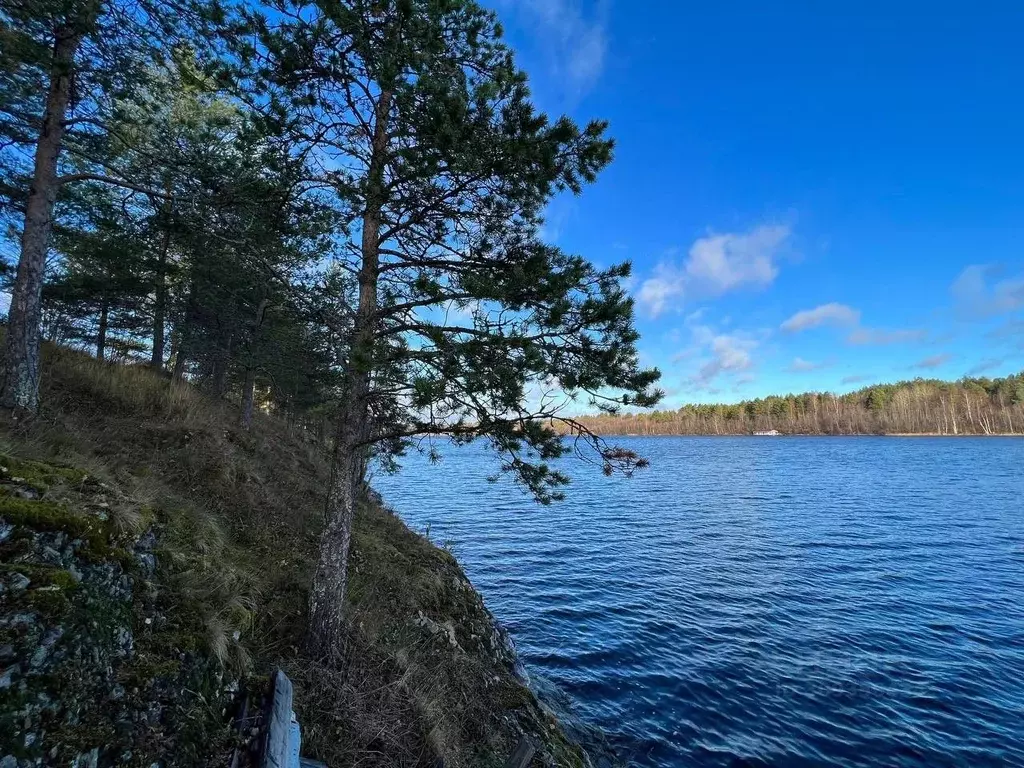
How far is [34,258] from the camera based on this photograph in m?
6.77

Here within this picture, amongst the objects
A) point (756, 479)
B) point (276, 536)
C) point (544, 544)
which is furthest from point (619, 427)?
point (276, 536)

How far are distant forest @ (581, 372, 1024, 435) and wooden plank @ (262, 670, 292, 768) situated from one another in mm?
102620

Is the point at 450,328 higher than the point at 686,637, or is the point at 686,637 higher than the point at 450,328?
the point at 450,328

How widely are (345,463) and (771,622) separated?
1179cm

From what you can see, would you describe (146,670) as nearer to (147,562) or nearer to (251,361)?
(147,562)

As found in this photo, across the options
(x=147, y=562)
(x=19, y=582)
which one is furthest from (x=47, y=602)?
(x=147, y=562)

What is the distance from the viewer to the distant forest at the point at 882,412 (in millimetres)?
110375

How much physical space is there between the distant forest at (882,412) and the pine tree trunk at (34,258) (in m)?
Result: 102

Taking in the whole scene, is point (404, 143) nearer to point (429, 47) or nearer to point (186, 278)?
point (429, 47)

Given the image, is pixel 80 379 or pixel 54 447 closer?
pixel 54 447

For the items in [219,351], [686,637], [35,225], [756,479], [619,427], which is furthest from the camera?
[619,427]

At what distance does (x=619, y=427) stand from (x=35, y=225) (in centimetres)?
16366

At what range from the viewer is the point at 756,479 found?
40469mm

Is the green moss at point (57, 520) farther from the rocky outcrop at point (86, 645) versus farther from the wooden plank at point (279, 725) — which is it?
the wooden plank at point (279, 725)
